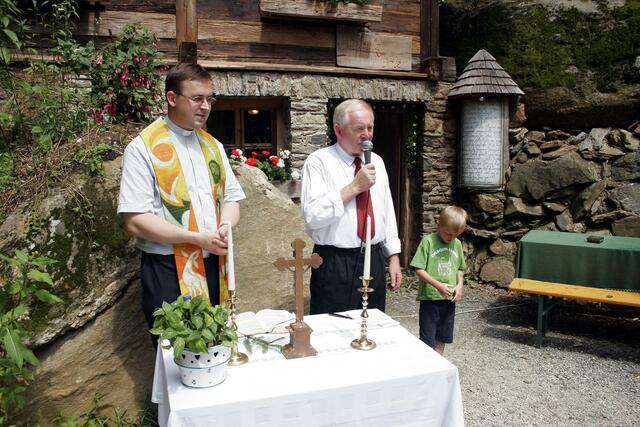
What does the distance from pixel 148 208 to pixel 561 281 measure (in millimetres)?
4259

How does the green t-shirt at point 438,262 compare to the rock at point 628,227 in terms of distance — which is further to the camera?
the rock at point 628,227

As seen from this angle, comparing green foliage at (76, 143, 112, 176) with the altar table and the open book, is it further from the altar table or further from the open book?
the altar table

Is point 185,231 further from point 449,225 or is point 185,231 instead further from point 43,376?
point 449,225

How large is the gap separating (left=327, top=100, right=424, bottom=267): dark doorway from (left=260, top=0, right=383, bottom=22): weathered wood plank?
4.06ft

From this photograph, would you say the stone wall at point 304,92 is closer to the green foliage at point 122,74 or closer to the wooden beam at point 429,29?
the wooden beam at point 429,29

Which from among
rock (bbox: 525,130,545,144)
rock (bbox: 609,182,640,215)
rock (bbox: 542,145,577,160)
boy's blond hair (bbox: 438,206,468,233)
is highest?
rock (bbox: 525,130,545,144)

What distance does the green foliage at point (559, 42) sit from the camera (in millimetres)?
6883

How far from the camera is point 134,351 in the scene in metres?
3.09

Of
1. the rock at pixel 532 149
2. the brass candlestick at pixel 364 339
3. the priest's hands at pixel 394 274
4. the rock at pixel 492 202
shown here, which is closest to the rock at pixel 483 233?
the rock at pixel 492 202

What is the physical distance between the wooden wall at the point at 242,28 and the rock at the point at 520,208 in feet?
8.60

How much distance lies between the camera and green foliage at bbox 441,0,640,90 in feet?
22.6

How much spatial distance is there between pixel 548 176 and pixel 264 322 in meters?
5.66

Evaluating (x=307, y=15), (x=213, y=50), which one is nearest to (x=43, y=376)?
(x=213, y=50)

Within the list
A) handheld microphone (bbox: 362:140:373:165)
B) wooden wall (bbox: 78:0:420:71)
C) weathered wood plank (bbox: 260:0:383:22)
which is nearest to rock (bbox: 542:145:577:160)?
wooden wall (bbox: 78:0:420:71)
